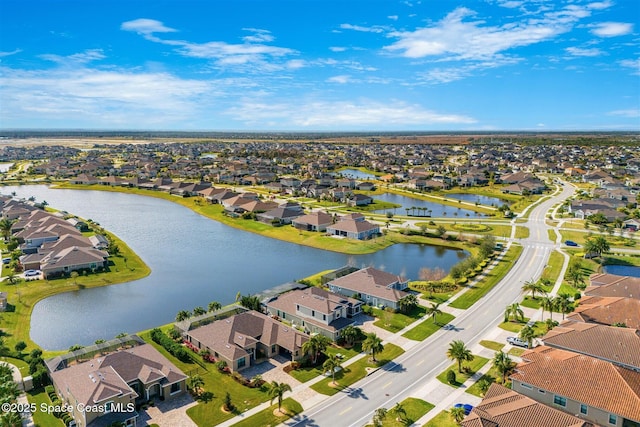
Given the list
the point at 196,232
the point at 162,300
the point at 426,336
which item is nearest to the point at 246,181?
the point at 196,232

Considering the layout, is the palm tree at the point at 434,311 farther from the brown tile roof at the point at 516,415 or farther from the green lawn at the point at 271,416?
the green lawn at the point at 271,416

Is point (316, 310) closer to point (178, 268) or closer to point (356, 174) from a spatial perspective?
point (178, 268)

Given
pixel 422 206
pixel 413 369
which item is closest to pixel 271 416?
pixel 413 369

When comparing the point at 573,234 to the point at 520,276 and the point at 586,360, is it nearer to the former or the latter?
the point at 520,276

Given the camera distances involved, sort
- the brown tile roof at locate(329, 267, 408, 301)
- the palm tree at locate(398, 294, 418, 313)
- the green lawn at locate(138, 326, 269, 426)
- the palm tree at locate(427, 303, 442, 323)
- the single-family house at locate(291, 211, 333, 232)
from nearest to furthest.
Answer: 1. the green lawn at locate(138, 326, 269, 426)
2. the palm tree at locate(427, 303, 442, 323)
3. the palm tree at locate(398, 294, 418, 313)
4. the brown tile roof at locate(329, 267, 408, 301)
5. the single-family house at locate(291, 211, 333, 232)

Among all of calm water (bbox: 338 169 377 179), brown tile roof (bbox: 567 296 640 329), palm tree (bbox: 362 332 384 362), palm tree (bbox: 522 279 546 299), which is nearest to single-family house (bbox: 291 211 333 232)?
palm tree (bbox: 522 279 546 299)

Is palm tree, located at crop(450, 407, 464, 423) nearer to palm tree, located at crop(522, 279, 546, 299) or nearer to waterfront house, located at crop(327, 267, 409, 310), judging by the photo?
waterfront house, located at crop(327, 267, 409, 310)
